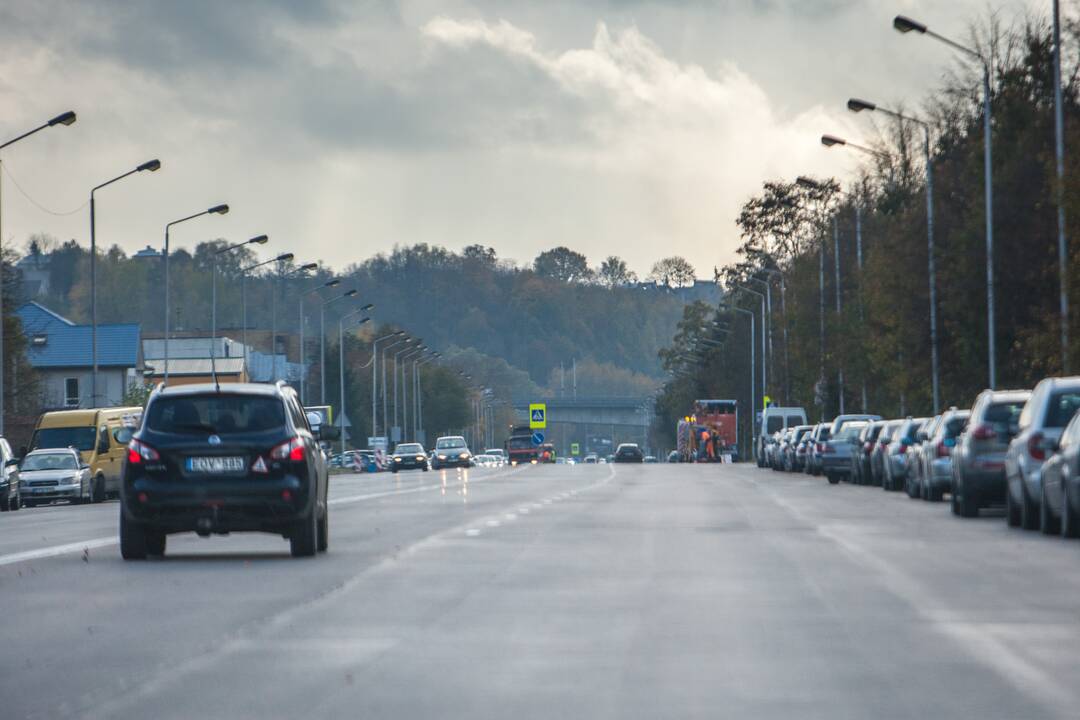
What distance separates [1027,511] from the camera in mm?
24812

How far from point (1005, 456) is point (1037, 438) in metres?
3.92

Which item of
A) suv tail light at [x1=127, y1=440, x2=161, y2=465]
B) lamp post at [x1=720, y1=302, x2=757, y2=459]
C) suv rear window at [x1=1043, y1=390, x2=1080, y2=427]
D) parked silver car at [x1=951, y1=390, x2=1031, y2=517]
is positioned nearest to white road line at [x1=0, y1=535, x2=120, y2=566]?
suv tail light at [x1=127, y1=440, x2=161, y2=465]

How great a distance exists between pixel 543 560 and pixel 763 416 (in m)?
73.1

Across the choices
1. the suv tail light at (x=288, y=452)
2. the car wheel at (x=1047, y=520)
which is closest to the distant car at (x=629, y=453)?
the car wheel at (x=1047, y=520)

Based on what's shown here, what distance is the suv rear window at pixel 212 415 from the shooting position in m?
19.8

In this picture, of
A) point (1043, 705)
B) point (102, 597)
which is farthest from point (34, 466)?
point (1043, 705)

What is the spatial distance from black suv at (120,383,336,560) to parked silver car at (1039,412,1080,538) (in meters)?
7.72

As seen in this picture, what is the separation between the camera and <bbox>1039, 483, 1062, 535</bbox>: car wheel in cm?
2348

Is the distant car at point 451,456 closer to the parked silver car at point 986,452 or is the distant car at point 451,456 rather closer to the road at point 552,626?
the parked silver car at point 986,452

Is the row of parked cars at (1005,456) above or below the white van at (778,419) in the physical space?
below

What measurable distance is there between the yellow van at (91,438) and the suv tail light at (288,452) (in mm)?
33651

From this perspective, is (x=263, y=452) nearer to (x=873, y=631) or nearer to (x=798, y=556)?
(x=798, y=556)

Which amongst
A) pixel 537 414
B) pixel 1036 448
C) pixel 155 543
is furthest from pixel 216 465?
pixel 537 414

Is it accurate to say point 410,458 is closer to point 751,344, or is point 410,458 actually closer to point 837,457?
point 751,344
